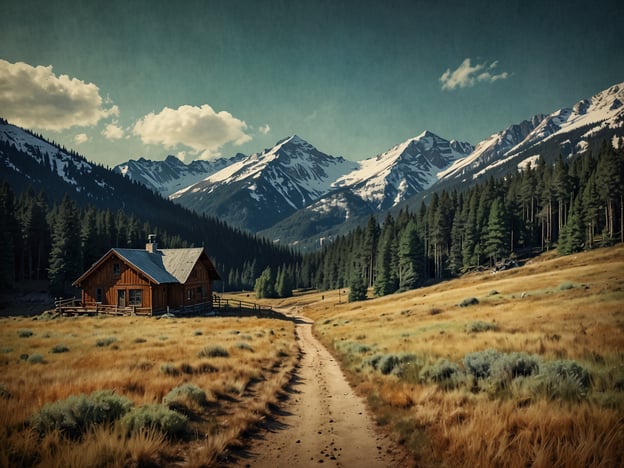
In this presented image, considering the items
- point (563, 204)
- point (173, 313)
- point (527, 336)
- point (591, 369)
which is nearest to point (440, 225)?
point (563, 204)

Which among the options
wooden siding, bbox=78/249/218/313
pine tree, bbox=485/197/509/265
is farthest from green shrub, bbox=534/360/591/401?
pine tree, bbox=485/197/509/265

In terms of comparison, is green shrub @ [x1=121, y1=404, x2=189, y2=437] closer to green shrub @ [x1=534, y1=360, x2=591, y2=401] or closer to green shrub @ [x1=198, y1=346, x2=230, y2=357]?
green shrub @ [x1=534, y1=360, x2=591, y2=401]

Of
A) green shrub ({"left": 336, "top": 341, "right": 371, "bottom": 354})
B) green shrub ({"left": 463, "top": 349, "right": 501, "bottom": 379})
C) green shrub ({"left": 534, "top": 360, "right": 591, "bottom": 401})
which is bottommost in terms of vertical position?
green shrub ({"left": 336, "top": 341, "right": 371, "bottom": 354})

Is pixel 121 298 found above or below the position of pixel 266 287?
above

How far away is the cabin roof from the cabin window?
2993 mm

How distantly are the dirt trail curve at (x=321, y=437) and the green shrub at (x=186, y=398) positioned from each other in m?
2.12

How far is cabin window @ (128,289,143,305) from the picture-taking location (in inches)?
1652

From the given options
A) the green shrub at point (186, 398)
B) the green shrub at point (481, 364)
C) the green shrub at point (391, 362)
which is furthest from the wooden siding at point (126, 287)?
the green shrub at point (481, 364)

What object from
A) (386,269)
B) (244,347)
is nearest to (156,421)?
(244,347)

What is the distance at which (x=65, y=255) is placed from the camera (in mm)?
66250

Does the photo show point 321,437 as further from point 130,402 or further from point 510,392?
point 510,392

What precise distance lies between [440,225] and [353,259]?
3004 centimetres

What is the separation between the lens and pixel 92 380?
10.2 m

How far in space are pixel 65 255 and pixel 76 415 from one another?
245 ft
